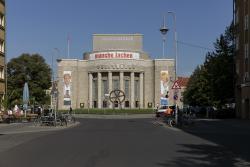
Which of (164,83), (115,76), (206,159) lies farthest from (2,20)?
(164,83)

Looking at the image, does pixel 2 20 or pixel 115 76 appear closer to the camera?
pixel 2 20

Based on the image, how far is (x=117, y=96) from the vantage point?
429ft

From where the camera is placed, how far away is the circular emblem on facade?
13062 cm

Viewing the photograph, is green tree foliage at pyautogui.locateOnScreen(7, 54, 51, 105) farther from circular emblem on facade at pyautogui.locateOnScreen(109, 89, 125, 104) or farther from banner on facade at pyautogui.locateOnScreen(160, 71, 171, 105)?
banner on facade at pyautogui.locateOnScreen(160, 71, 171, 105)

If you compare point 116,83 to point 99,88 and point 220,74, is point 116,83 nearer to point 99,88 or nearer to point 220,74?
point 99,88

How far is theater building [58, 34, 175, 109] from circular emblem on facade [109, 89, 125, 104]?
33.3 inches

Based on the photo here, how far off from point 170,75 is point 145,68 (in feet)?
21.8

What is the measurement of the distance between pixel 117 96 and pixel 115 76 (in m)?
6.17

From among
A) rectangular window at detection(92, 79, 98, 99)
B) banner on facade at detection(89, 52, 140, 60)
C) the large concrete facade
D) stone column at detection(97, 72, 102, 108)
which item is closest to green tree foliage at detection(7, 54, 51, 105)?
the large concrete facade

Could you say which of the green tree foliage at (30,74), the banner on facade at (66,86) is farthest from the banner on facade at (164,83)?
the green tree foliage at (30,74)

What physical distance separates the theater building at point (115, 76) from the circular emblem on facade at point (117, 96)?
847 mm

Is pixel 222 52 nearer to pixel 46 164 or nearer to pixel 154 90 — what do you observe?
pixel 46 164

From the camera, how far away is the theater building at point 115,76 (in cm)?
13300

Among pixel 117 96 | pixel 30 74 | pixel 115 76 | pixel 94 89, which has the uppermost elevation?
pixel 115 76
